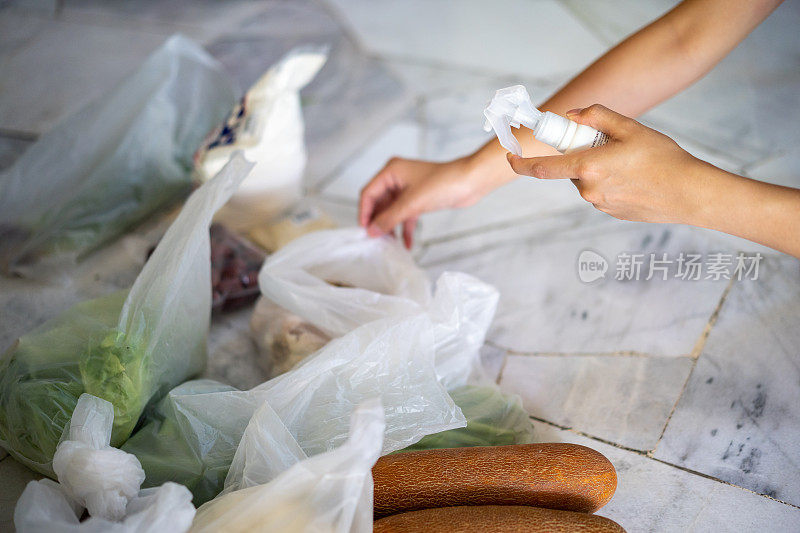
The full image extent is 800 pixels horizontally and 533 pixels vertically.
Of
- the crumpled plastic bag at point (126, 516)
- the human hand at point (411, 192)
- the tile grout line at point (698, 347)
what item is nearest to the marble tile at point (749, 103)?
the tile grout line at point (698, 347)

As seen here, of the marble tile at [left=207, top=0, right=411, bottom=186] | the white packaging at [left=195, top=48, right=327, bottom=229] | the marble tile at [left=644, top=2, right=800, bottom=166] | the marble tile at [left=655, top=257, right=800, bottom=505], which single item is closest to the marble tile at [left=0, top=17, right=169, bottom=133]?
the marble tile at [left=207, top=0, right=411, bottom=186]

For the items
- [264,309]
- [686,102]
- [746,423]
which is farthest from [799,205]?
[686,102]

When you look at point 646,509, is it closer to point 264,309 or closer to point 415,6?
point 264,309

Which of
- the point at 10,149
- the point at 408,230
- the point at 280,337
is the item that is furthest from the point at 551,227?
the point at 10,149

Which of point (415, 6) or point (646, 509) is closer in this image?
point (646, 509)

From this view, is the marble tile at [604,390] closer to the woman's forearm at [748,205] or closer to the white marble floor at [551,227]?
the white marble floor at [551,227]

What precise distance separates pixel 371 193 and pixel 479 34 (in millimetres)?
1015

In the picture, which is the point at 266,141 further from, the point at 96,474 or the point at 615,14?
the point at 615,14

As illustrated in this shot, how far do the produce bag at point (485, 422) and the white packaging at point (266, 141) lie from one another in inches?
21.7

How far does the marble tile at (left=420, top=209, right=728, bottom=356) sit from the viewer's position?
1.15 metres

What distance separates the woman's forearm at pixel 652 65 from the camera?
0.96 metres

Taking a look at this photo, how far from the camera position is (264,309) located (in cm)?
111

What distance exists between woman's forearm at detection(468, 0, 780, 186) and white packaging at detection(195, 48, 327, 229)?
399 millimetres

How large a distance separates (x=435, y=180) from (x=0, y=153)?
1009mm
